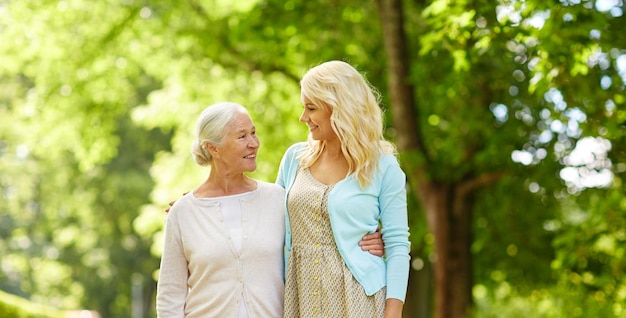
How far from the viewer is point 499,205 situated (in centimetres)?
1619

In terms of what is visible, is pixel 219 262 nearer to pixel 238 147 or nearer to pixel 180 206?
pixel 180 206

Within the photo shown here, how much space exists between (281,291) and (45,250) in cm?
3246

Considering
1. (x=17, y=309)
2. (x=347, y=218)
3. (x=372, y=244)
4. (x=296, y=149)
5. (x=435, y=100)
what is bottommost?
(x=17, y=309)

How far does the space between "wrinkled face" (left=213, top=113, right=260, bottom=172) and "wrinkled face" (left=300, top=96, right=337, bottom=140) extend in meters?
0.25

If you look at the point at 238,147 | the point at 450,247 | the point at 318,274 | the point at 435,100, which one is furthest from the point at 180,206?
the point at 450,247

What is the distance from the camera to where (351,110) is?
454cm

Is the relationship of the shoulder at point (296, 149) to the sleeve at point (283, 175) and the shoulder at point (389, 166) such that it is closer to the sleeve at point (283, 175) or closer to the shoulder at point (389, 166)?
the sleeve at point (283, 175)

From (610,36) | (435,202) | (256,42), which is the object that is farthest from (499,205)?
(610,36)

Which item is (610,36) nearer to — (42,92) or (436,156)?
(436,156)

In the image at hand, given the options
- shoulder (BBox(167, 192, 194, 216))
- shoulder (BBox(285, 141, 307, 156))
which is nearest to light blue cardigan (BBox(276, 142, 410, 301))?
shoulder (BBox(285, 141, 307, 156))

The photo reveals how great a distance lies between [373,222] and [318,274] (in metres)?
0.33

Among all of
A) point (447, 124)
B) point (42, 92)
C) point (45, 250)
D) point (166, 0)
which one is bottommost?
point (45, 250)

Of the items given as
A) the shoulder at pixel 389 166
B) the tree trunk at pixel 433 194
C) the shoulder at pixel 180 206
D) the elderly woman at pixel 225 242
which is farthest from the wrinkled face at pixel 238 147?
the tree trunk at pixel 433 194

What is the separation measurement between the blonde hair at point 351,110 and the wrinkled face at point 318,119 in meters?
0.02
